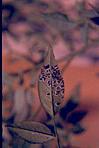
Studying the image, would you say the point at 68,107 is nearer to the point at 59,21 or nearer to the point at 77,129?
the point at 77,129

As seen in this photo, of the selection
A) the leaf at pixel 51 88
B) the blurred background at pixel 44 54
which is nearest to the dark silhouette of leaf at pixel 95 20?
the blurred background at pixel 44 54

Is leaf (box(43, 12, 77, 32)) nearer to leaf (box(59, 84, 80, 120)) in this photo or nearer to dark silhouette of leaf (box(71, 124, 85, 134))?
leaf (box(59, 84, 80, 120))

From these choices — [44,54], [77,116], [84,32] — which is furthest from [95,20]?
[77,116]

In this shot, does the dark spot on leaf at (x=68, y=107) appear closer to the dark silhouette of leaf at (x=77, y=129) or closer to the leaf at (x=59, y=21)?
the dark silhouette of leaf at (x=77, y=129)

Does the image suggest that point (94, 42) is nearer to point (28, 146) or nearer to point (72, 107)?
point (72, 107)

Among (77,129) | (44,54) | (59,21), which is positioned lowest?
(77,129)
